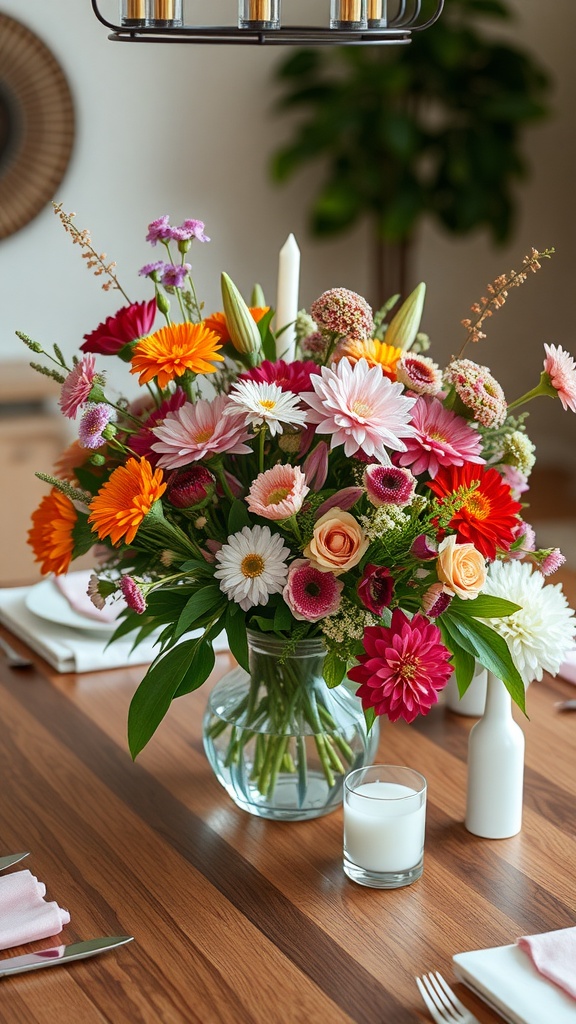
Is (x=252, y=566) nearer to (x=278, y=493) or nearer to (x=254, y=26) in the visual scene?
(x=278, y=493)

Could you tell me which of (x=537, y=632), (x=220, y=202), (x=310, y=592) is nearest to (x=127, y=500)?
(x=310, y=592)

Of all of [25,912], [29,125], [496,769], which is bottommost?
[25,912]

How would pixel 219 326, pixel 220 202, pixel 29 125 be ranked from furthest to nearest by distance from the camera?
1. pixel 220 202
2. pixel 29 125
3. pixel 219 326

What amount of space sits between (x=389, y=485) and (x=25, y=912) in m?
0.47

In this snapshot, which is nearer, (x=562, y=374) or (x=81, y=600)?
(x=562, y=374)

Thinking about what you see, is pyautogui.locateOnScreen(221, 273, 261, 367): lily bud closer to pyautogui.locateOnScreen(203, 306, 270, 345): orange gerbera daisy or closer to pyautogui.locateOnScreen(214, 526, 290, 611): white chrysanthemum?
pyautogui.locateOnScreen(203, 306, 270, 345): orange gerbera daisy

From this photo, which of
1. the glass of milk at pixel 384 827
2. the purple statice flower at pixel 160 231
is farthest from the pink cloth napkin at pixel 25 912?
the purple statice flower at pixel 160 231

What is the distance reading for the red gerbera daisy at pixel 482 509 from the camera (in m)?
1.02

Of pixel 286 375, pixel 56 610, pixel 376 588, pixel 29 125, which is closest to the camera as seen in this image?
pixel 376 588

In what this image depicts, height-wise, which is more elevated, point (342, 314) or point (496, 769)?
point (342, 314)

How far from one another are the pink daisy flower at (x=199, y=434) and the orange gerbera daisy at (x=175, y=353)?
1.3 inches

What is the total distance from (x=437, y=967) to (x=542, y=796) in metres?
0.33

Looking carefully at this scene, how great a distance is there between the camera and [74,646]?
155 centimetres

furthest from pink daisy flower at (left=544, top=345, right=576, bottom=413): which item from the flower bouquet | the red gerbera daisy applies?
the red gerbera daisy
